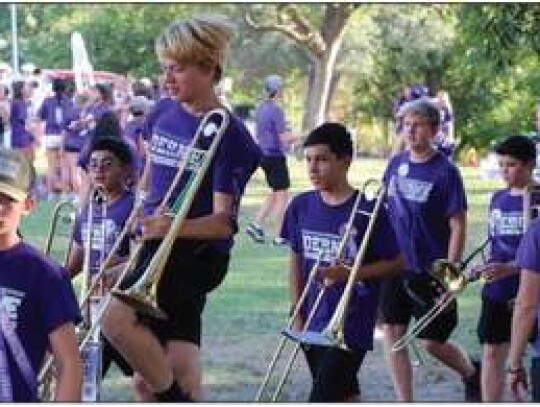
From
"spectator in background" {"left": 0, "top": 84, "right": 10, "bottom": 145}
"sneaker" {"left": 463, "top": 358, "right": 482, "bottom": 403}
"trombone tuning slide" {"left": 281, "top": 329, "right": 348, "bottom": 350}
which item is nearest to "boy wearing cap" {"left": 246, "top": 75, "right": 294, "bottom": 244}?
"spectator in background" {"left": 0, "top": 84, "right": 10, "bottom": 145}

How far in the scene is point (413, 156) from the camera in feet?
23.8

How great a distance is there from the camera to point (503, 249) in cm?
684

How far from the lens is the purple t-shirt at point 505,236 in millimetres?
6777

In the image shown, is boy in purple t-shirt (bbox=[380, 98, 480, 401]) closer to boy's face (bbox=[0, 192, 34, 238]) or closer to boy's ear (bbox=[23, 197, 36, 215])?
boy's ear (bbox=[23, 197, 36, 215])

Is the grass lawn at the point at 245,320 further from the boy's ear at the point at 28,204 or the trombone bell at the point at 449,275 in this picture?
the boy's ear at the point at 28,204

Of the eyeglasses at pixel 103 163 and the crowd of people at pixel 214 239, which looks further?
the eyeglasses at pixel 103 163

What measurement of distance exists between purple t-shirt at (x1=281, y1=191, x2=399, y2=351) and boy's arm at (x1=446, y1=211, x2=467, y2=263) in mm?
1014

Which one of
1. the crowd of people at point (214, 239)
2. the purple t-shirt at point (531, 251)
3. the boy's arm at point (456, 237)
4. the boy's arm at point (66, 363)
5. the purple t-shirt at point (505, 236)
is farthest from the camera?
the boy's arm at point (456, 237)

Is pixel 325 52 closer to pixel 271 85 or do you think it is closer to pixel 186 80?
pixel 271 85

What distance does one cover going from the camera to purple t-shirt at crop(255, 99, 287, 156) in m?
16.2

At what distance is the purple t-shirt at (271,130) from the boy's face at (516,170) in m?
9.33

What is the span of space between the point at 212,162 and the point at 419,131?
191 centimetres

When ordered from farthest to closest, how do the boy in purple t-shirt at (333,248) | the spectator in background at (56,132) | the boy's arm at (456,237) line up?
the spectator in background at (56,132)
the boy's arm at (456,237)
the boy in purple t-shirt at (333,248)

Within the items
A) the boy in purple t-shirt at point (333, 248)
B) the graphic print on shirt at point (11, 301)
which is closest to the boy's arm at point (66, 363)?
the graphic print on shirt at point (11, 301)
